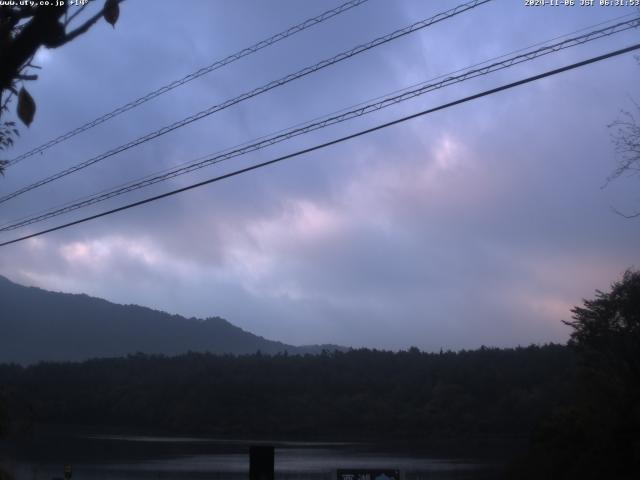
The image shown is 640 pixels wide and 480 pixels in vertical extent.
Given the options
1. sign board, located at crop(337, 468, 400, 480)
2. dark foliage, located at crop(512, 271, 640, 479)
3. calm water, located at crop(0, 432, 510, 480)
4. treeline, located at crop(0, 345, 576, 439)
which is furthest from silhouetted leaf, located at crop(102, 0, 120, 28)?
treeline, located at crop(0, 345, 576, 439)

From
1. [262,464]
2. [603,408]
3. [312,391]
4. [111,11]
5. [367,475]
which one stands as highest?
[312,391]

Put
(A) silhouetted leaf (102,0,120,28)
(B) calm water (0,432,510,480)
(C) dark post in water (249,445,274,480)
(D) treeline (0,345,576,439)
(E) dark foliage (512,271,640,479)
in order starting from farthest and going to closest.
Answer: (D) treeline (0,345,576,439) → (B) calm water (0,432,510,480) → (E) dark foliage (512,271,640,479) → (C) dark post in water (249,445,274,480) → (A) silhouetted leaf (102,0,120,28)

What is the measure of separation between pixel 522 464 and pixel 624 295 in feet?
27.7

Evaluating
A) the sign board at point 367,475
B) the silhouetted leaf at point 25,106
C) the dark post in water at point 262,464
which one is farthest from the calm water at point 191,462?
the silhouetted leaf at point 25,106

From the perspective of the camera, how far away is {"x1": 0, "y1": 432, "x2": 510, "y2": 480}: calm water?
39125 millimetres

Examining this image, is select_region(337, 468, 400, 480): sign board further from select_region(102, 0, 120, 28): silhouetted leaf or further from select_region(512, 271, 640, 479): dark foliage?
select_region(102, 0, 120, 28): silhouetted leaf

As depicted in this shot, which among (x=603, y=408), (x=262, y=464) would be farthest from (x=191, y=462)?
(x=262, y=464)

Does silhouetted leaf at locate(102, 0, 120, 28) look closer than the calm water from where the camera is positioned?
Yes

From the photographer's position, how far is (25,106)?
14.1 ft

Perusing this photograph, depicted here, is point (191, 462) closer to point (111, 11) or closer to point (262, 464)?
point (262, 464)

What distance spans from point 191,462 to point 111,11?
160ft

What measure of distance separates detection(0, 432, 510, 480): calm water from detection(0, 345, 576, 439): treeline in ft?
92.4

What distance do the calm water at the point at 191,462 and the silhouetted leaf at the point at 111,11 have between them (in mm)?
25977

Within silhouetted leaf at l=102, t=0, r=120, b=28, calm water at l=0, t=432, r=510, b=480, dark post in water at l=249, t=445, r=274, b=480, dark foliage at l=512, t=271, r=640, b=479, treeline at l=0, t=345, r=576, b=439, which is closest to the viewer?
silhouetted leaf at l=102, t=0, r=120, b=28
